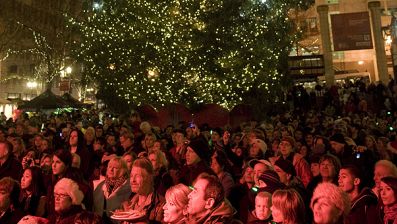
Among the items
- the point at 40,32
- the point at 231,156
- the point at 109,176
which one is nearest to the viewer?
the point at 109,176

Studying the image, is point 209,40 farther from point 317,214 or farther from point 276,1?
point 317,214

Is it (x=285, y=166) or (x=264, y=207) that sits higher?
(x=285, y=166)

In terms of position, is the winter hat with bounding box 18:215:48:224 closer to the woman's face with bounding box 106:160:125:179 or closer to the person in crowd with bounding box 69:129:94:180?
the woman's face with bounding box 106:160:125:179

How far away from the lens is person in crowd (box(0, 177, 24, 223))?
4730 mm

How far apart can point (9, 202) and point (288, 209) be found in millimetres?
3093

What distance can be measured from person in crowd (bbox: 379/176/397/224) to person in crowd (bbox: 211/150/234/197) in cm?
208

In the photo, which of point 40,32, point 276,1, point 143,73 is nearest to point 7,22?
point 40,32

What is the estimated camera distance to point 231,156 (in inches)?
347

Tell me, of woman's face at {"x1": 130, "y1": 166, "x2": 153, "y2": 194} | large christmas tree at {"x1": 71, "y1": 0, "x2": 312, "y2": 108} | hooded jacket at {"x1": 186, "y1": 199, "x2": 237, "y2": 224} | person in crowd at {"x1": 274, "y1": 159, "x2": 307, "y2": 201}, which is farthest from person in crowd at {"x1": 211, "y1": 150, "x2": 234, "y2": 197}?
large christmas tree at {"x1": 71, "y1": 0, "x2": 312, "y2": 108}

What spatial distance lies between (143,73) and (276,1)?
6.97 m

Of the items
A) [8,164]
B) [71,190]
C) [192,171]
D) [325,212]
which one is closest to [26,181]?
[8,164]

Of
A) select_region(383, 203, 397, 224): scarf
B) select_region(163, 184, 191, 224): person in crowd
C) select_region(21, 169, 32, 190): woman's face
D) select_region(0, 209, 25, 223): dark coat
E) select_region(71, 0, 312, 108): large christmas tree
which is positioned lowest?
select_region(383, 203, 397, 224): scarf

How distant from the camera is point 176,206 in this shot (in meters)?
3.62

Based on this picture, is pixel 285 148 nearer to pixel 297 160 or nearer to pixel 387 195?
pixel 297 160
